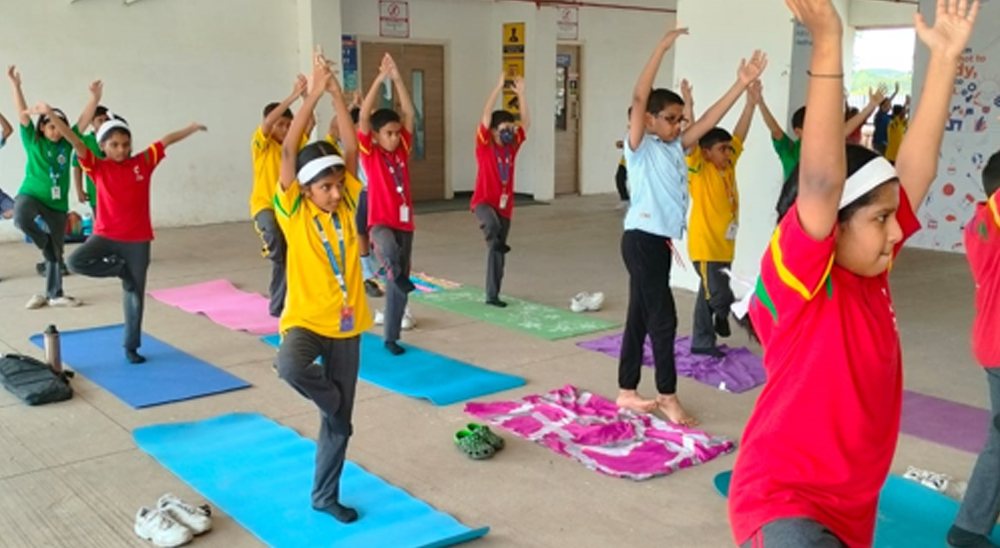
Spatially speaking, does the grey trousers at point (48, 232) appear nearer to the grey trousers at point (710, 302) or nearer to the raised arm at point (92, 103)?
the raised arm at point (92, 103)

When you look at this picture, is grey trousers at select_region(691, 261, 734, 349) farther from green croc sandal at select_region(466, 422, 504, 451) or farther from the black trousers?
green croc sandal at select_region(466, 422, 504, 451)

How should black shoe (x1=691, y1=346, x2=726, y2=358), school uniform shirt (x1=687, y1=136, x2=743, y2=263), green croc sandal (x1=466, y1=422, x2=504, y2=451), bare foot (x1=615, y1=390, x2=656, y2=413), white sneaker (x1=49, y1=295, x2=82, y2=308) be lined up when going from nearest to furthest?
1. green croc sandal (x1=466, y1=422, x2=504, y2=451)
2. bare foot (x1=615, y1=390, x2=656, y2=413)
3. school uniform shirt (x1=687, y1=136, x2=743, y2=263)
4. black shoe (x1=691, y1=346, x2=726, y2=358)
5. white sneaker (x1=49, y1=295, x2=82, y2=308)

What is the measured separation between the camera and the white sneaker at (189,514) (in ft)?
13.8

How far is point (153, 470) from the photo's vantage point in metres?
4.98

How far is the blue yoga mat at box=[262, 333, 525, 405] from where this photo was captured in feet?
20.4

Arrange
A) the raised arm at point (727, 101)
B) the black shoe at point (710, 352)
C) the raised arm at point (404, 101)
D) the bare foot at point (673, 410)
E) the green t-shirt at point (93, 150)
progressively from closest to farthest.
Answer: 1. the raised arm at point (727, 101)
2. the bare foot at point (673, 410)
3. the raised arm at point (404, 101)
4. the black shoe at point (710, 352)
5. the green t-shirt at point (93, 150)

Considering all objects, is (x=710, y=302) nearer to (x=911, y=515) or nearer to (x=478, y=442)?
(x=478, y=442)

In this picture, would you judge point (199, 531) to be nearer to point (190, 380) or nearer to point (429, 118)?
point (190, 380)

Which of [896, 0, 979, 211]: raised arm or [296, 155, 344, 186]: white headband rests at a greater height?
[896, 0, 979, 211]: raised arm

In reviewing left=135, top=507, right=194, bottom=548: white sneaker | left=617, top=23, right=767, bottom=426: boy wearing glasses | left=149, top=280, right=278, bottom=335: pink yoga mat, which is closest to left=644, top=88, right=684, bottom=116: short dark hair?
left=617, top=23, right=767, bottom=426: boy wearing glasses

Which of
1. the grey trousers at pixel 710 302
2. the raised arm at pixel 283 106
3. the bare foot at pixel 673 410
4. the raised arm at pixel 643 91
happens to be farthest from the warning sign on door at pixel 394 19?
the bare foot at pixel 673 410

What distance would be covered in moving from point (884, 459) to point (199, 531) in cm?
300

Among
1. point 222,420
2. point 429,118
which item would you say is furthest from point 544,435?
point 429,118

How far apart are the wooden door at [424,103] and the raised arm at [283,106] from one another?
8064 mm
